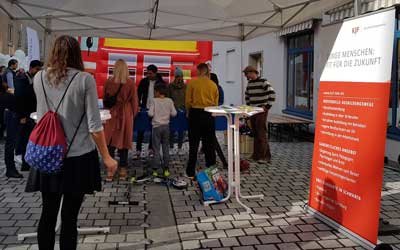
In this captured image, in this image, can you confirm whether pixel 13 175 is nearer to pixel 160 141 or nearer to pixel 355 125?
pixel 160 141

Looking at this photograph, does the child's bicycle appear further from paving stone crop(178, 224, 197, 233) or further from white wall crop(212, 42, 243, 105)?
white wall crop(212, 42, 243, 105)

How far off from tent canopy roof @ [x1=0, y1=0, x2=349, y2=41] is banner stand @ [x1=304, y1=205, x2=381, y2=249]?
325cm

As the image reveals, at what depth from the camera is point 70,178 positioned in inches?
114

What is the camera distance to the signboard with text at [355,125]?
3.77m

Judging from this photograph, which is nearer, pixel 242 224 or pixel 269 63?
pixel 242 224

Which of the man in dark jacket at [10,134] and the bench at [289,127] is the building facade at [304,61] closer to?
the bench at [289,127]

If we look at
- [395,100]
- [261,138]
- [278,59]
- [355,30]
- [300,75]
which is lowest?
[261,138]

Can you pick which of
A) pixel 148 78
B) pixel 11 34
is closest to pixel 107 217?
pixel 148 78

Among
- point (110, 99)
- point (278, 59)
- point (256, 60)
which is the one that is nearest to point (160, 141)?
point (110, 99)

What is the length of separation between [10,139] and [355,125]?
15.6 feet

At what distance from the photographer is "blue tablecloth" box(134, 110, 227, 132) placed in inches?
294

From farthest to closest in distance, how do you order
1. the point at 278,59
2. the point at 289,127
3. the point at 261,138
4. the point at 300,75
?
the point at 278,59 < the point at 300,75 < the point at 289,127 < the point at 261,138

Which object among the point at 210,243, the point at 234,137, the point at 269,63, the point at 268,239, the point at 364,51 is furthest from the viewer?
the point at 269,63

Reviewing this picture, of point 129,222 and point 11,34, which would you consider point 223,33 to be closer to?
point 129,222
